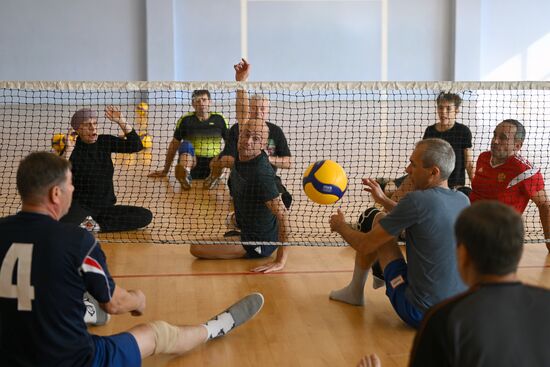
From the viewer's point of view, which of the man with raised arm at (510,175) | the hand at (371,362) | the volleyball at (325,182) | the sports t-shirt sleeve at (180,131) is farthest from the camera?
the sports t-shirt sleeve at (180,131)

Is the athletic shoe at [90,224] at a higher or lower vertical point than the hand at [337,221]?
lower

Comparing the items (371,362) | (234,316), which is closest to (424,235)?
(371,362)

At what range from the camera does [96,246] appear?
2865 mm

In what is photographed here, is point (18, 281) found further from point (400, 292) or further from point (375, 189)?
point (375, 189)

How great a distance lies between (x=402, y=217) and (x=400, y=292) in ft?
1.65

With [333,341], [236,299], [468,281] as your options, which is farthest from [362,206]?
[468,281]

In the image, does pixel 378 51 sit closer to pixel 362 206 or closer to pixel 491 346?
pixel 362 206

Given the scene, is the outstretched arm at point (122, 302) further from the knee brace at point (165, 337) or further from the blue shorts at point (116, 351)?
the knee brace at point (165, 337)

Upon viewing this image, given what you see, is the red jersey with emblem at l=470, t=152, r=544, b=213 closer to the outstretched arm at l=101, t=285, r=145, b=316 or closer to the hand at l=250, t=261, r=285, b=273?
the hand at l=250, t=261, r=285, b=273

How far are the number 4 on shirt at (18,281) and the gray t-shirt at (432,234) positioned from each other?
1876 millimetres

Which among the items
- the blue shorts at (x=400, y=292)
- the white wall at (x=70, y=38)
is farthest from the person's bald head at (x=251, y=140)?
the white wall at (x=70, y=38)

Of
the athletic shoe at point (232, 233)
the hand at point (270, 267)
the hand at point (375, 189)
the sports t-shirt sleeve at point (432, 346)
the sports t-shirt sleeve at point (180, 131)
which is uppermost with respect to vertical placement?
the sports t-shirt sleeve at point (180, 131)

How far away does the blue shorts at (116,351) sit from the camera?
3.02 m

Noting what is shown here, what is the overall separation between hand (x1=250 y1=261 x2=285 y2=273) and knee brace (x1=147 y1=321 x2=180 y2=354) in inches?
65.1
